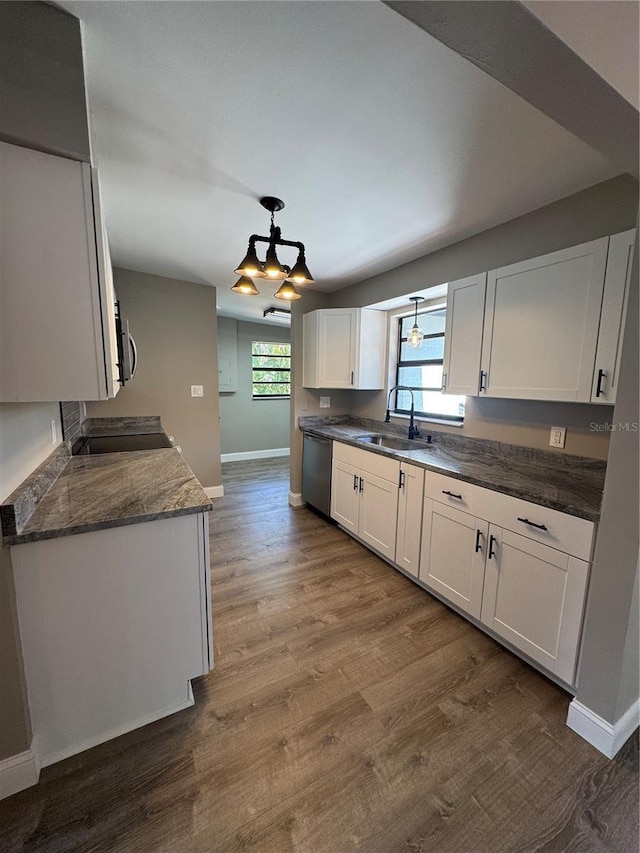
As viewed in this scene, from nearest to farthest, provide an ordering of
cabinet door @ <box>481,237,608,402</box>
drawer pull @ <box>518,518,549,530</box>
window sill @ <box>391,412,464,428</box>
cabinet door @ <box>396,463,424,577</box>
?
drawer pull @ <box>518,518,549,530</box>
cabinet door @ <box>481,237,608,402</box>
cabinet door @ <box>396,463,424,577</box>
window sill @ <box>391,412,464,428</box>

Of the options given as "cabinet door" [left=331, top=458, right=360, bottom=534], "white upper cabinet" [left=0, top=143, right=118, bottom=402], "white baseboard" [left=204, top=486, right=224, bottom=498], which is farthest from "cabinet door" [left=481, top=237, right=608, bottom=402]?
"white baseboard" [left=204, top=486, right=224, bottom=498]

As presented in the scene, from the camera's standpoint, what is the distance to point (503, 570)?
1710mm

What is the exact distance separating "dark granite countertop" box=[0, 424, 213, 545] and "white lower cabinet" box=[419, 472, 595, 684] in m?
1.40

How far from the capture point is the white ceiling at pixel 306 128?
3.20 feet

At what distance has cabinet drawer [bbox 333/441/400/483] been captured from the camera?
7.92 feet

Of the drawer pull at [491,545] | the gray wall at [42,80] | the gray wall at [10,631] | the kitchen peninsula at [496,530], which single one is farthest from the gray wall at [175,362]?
the drawer pull at [491,545]

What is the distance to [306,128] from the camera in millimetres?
1343

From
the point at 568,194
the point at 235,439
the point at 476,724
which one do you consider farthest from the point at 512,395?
the point at 235,439

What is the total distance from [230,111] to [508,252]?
174 centimetres

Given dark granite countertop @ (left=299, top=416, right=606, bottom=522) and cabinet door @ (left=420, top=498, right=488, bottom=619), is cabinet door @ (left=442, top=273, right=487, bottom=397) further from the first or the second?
cabinet door @ (left=420, top=498, right=488, bottom=619)

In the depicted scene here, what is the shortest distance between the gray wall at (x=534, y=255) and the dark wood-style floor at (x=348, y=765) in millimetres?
1256

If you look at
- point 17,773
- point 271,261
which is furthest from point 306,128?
point 17,773

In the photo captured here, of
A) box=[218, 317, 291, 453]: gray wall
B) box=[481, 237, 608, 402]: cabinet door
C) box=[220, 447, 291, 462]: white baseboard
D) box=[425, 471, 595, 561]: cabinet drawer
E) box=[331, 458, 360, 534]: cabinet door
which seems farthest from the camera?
box=[220, 447, 291, 462]: white baseboard

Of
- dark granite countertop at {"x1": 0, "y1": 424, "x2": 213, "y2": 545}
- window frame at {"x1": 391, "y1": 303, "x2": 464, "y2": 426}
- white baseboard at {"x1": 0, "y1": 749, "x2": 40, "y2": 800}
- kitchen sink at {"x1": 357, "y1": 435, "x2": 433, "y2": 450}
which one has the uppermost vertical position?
window frame at {"x1": 391, "y1": 303, "x2": 464, "y2": 426}
